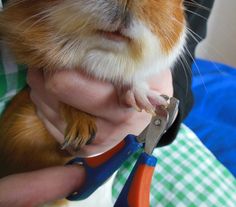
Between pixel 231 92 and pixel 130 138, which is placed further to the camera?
pixel 231 92

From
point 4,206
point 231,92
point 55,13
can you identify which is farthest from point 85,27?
point 231,92

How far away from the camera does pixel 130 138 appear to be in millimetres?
713

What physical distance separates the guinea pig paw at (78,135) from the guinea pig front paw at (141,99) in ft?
0.29

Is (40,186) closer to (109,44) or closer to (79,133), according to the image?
(79,133)

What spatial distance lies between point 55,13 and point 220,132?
1.02 metres

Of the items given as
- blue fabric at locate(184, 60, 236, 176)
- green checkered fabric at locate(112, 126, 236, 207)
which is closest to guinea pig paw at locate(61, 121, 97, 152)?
green checkered fabric at locate(112, 126, 236, 207)

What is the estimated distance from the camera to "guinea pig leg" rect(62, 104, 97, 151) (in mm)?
775

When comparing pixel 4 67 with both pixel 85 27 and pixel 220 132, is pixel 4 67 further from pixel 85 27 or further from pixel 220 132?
pixel 220 132

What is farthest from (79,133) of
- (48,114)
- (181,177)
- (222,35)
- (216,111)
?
(222,35)

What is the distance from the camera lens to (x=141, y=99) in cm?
78

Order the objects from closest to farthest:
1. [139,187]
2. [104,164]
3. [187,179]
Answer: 1. [139,187]
2. [104,164]
3. [187,179]

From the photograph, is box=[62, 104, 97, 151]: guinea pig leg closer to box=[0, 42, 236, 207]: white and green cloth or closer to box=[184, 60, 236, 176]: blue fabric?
A: box=[0, 42, 236, 207]: white and green cloth

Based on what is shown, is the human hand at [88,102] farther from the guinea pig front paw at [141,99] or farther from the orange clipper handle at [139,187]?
the orange clipper handle at [139,187]

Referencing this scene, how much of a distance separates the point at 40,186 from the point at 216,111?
118 centimetres
